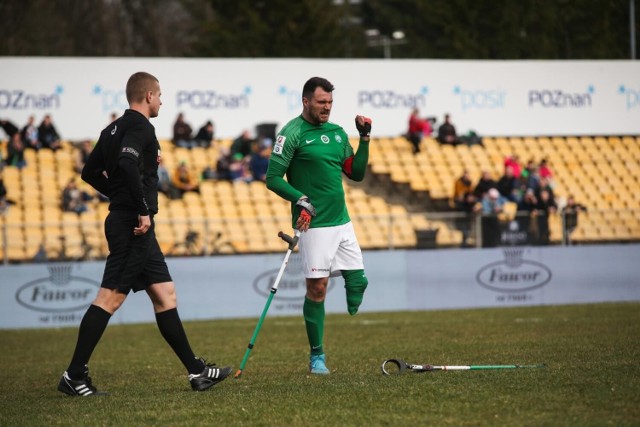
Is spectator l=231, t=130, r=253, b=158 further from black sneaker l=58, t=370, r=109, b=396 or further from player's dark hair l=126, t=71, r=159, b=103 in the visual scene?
black sneaker l=58, t=370, r=109, b=396

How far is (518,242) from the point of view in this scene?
20344mm

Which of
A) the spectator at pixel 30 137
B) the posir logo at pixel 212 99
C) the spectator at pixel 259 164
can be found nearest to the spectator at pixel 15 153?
the spectator at pixel 30 137

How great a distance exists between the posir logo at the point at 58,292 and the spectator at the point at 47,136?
6498 millimetres

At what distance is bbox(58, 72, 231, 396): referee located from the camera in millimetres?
7891

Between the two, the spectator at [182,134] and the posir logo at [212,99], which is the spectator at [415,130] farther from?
the spectator at [182,134]

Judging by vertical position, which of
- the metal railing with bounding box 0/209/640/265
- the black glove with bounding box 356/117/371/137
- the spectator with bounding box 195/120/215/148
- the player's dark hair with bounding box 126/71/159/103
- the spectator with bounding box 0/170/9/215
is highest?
the player's dark hair with bounding box 126/71/159/103

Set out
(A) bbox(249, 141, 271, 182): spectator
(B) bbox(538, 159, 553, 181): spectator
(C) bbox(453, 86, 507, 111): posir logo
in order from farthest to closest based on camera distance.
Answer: (C) bbox(453, 86, 507, 111): posir logo, (B) bbox(538, 159, 553, 181): spectator, (A) bbox(249, 141, 271, 182): spectator

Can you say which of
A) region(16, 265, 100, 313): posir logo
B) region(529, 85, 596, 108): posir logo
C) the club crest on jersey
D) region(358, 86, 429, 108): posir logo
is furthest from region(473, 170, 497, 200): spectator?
the club crest on jersey

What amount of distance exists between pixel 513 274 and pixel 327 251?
12102 mm

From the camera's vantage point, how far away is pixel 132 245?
791 cm

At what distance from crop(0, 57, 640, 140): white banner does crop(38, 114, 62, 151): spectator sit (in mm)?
264

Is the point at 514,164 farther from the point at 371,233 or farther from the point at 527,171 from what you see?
the point at 371,233

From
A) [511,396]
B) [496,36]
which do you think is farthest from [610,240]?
[511,396]

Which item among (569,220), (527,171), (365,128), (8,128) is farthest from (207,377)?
(527,171)
